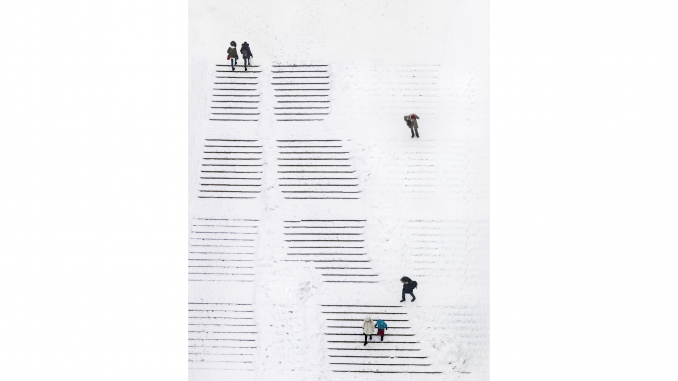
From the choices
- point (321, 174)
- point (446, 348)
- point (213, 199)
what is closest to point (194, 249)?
point (213, 199)

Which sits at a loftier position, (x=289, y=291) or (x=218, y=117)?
(x=218, y=117)

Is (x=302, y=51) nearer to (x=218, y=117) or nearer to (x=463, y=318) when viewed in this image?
(x=218, y=117)

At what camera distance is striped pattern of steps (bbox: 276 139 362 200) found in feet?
51.2

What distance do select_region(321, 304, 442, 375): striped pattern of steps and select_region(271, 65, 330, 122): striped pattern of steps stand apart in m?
4.65

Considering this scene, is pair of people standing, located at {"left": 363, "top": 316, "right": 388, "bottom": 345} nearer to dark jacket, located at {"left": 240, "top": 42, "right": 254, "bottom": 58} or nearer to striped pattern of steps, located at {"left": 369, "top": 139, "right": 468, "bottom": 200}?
striped pattern of steps, located at {"left": 369, "top": 139, "right": 468, "bottom": 200}

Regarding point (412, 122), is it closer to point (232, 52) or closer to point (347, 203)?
point (347, 203)

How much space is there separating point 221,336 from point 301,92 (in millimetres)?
6161

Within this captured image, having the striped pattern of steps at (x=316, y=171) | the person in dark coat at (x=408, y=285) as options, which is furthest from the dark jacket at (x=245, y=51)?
the person in dark coat at (x=408, y=285)

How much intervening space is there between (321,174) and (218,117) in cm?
291

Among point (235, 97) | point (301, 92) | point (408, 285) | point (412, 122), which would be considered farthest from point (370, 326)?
point (235, 97)

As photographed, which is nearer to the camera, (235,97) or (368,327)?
(368,327)

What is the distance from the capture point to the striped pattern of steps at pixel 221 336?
15.1 meters

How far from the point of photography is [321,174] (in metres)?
15.7

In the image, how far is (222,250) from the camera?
15445mm
